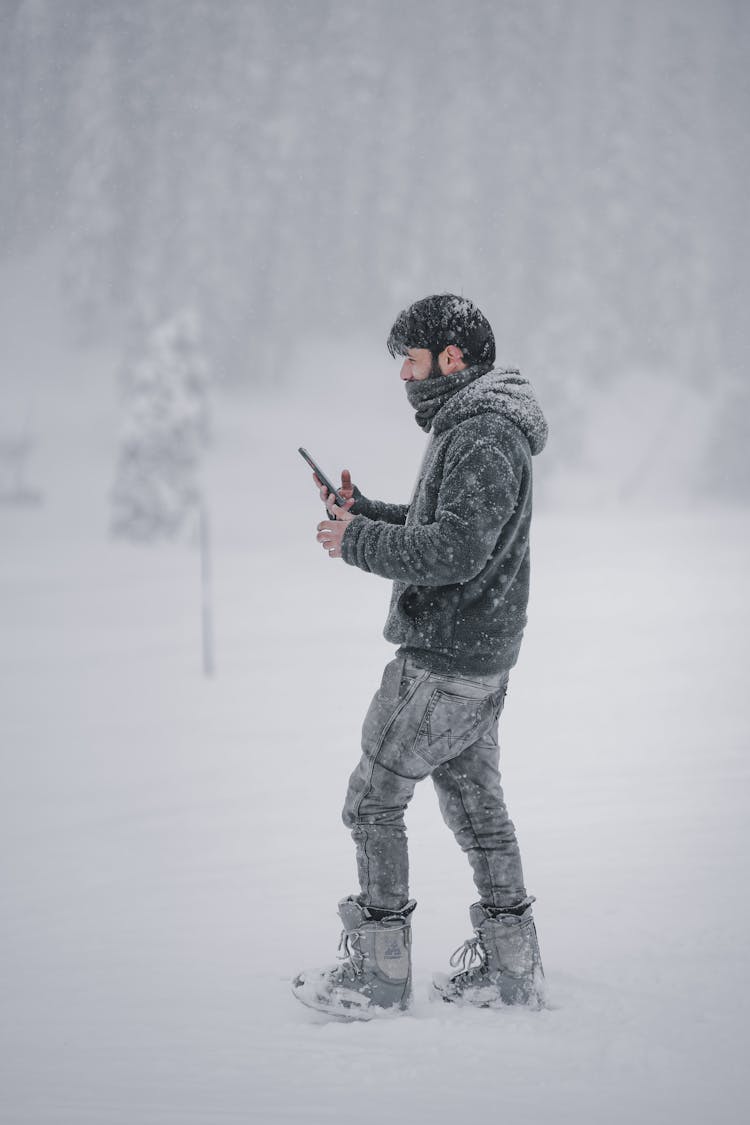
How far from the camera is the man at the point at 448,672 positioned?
2568 millimetres

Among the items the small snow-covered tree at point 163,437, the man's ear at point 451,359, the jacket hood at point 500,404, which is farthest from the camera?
the small snow-covered tree at point 163,437

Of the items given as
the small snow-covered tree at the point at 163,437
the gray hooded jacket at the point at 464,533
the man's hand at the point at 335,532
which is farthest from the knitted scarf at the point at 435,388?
the small snow-covered tree at the point at 163,437

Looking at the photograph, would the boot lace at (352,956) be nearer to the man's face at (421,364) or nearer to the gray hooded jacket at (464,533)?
the gray hooded jacket at (464,533)

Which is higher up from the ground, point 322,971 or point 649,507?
point 649,507

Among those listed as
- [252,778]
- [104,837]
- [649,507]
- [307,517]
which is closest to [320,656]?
[252,778]

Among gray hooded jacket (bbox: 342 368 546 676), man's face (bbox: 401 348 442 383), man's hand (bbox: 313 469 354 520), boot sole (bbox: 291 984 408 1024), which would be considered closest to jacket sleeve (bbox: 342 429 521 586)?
gray hooded jacket (bbox: 342 368 546 676)

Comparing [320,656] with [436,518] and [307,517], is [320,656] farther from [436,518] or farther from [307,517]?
[307,517]

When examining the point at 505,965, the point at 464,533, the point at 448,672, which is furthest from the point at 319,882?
the point at 464,533

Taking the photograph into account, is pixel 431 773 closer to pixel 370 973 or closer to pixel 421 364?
pixel 370 973

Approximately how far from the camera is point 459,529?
2467 millimetres

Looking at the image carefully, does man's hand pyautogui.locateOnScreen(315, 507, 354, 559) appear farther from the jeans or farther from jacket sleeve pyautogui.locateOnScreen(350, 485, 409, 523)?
the jeans

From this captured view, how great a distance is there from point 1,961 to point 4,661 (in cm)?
899

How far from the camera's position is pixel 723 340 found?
48000mm

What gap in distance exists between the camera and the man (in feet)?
8.43
